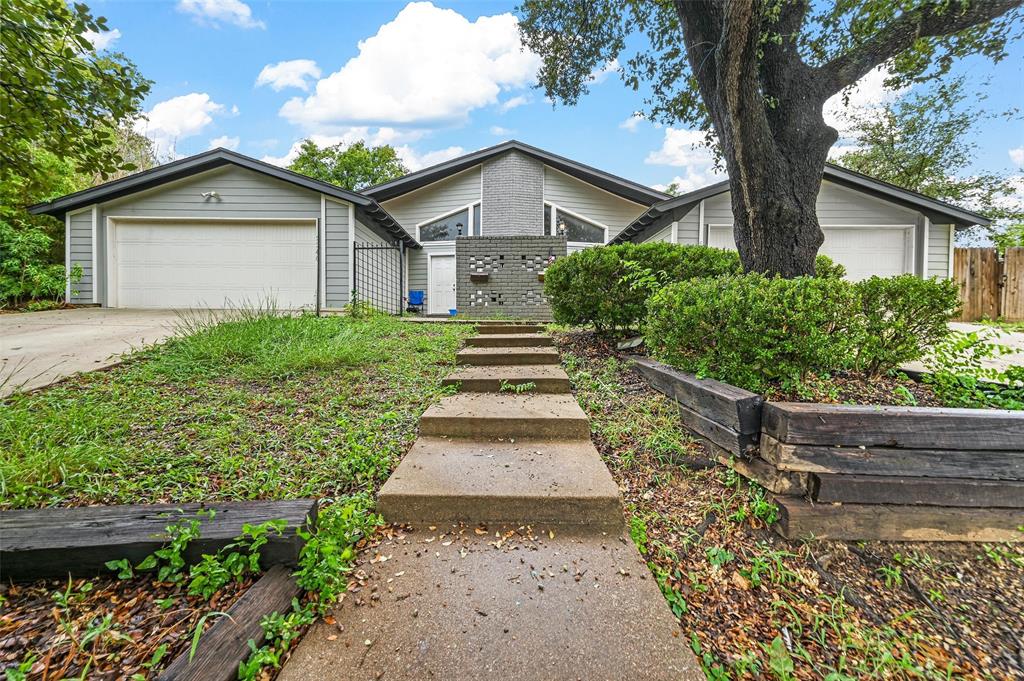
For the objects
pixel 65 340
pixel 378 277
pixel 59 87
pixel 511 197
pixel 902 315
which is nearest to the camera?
pixel 902 315

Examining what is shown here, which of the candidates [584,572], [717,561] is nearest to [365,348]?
[584,572]

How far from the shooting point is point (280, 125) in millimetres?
12375

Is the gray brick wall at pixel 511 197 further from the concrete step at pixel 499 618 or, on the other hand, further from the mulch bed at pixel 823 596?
the concrete step at pixel 499 618

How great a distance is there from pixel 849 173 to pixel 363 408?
1094 centimetres

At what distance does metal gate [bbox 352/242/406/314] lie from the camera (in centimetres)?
838

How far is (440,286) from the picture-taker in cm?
1122

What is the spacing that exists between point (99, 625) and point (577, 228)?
11382mm

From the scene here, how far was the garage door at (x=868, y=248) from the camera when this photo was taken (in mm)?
9227

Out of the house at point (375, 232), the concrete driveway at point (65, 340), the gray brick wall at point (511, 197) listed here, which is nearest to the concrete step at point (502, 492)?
the concrete driveway at point (65, 340)

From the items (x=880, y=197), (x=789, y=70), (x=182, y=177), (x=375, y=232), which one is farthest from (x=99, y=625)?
(x=880, y=197)

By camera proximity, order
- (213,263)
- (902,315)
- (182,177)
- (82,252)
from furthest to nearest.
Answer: (213,263), (182,177), (82,252), (902,315)

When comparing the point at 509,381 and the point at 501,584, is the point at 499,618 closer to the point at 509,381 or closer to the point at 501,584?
the point at 501,584

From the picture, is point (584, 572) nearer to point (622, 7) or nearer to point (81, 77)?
point (81, 77)

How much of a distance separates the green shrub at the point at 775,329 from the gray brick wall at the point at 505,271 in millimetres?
7039
